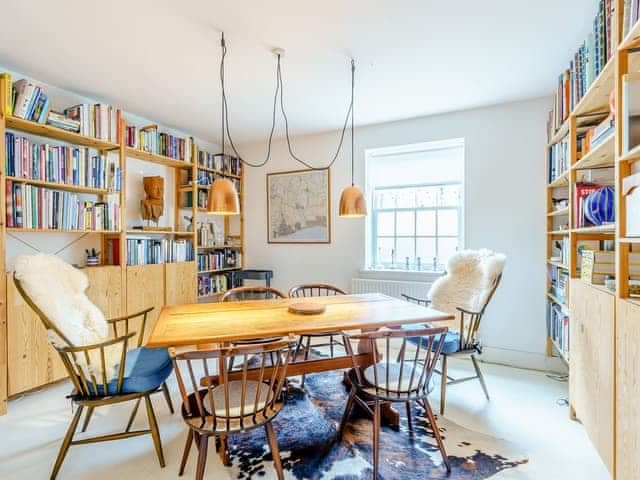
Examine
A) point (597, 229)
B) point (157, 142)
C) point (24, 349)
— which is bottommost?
point (24, 349)

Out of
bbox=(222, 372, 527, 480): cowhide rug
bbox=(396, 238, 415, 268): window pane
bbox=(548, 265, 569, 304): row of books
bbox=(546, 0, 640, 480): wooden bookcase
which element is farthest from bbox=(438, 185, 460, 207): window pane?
bbox=(222, 372, 527, 480): cowhide rug

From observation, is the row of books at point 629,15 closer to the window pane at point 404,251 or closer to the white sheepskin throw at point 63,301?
the window pane at point 404,251

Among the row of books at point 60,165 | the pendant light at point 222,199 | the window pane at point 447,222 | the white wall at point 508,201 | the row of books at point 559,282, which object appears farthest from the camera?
the window pane at point 447,222

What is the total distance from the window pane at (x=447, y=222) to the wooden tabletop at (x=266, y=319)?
5.03ft

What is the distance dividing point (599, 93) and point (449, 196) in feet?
6.15

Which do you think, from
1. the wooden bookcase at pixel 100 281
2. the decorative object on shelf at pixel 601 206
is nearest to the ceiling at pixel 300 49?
the wooden bookcase at pixel 100 281

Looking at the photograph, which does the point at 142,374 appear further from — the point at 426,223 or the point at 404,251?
the point at 426,223

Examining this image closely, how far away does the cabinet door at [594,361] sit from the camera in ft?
5.14

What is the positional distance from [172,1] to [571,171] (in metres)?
2.60

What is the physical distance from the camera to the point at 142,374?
188 centimetres

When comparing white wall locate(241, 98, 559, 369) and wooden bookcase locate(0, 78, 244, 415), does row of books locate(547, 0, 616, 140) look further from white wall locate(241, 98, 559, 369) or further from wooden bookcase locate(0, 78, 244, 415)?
Result: wooden bookcase locate(0, 78, 244, 415)

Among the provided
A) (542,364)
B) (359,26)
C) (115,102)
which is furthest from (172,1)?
(542,364)

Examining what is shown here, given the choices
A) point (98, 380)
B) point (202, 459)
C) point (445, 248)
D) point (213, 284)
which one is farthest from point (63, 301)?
point (445, 248)

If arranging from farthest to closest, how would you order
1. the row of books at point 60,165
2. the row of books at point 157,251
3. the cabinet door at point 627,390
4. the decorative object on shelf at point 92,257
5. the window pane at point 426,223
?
1. the window pane at point 426,223
2. the row of books at point 157,251
3. the decorative object on shelf at point 92,257
4. the row of books at point 60,165
5. the cabinet door at point 627,390
